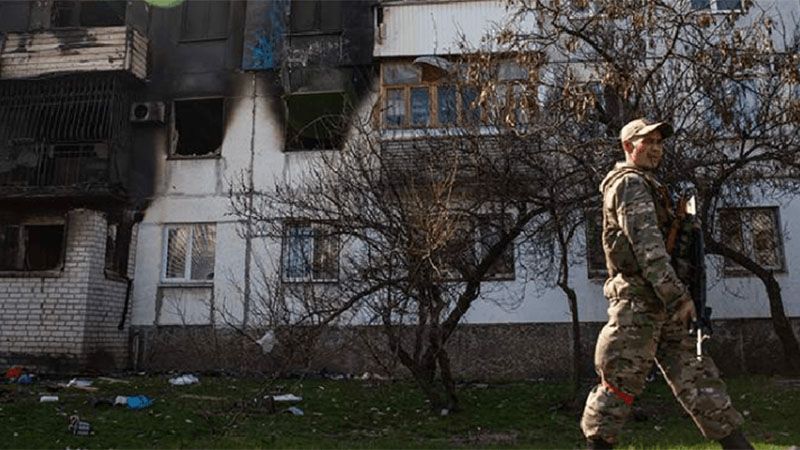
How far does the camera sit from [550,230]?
8945 mm

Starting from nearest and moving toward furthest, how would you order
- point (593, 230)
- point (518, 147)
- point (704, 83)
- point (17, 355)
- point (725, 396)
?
point (725, 396), point (704, 83), point (518, 147), point (593, 230), point (17, 355)

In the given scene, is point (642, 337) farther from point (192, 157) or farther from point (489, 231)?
point (192, 157)

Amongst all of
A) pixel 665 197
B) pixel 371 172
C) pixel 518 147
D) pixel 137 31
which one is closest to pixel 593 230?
pixel 518 147

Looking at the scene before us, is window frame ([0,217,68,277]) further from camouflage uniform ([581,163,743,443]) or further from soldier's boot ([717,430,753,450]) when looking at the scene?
soldier's boot ([717,430,753,450])

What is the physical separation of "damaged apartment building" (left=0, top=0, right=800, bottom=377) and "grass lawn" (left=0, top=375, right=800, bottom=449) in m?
2.66

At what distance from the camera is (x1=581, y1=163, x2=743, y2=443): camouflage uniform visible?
3809mm

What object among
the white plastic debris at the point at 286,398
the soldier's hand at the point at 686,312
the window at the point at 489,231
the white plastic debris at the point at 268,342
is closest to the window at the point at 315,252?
the white plastic debris at the point at 268,342

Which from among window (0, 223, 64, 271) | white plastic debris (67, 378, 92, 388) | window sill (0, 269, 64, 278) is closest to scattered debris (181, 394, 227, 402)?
white plastic debris (67, 378, 92, 388)

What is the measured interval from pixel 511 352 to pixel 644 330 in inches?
351

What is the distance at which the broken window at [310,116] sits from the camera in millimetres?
13891

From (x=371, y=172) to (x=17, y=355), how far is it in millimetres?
8959

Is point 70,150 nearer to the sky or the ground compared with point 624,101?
nearer to the sky

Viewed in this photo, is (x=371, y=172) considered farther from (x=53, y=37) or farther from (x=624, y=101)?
(x=53, y=37)

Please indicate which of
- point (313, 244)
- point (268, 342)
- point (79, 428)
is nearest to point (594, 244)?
point (313, 244)
